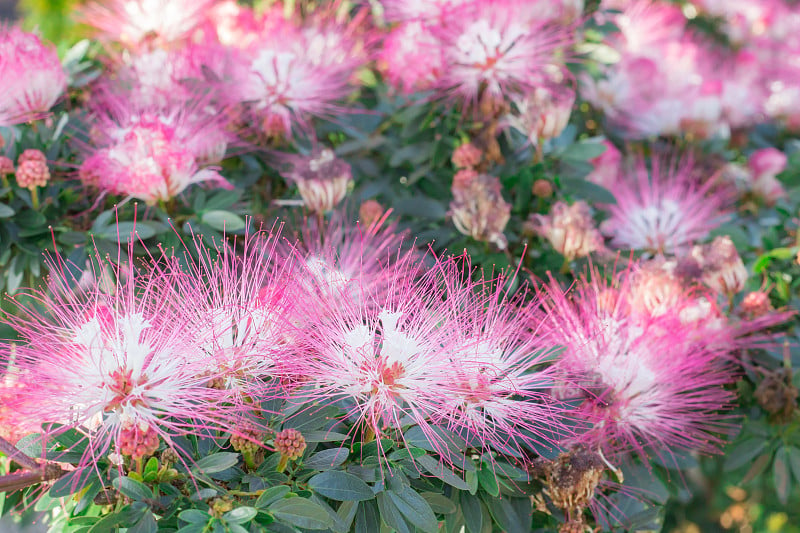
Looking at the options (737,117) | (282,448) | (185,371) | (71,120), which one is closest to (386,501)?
(282,448)

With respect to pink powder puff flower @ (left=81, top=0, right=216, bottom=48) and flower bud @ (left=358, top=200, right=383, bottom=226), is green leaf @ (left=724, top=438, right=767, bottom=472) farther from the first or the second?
pink powder puff flower @ (left=81, top=0, right=216, bottom=48)

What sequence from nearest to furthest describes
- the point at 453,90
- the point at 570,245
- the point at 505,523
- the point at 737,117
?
the point at 505,523 < the point at 570,245 < the point at 453,90 < the point at 737,117

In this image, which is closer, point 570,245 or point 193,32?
point 570,245

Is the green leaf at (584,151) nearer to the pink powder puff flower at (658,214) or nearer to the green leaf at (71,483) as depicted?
the pink powder puff flower at (658,214)

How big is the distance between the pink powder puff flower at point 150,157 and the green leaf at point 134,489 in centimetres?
69

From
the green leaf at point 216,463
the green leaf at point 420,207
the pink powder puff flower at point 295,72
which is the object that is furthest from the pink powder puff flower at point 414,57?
the green leaf at point 216,463

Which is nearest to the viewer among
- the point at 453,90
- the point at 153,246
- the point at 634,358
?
the point at 634,358

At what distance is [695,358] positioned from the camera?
1.58 meters

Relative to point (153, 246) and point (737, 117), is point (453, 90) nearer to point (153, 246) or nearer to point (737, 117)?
point (153, 246)

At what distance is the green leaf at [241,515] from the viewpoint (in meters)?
1.08

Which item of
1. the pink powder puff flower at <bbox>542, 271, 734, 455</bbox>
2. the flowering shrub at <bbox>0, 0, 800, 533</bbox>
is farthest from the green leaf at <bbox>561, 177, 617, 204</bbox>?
the pink powder puff flower at <bbox>542, 271, 734, 455</bbox>

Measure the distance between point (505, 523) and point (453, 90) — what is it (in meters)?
1.08

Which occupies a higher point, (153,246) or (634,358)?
(634,358)

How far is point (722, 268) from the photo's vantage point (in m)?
1.75
